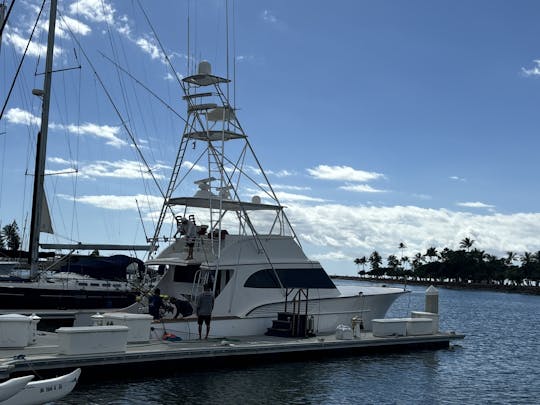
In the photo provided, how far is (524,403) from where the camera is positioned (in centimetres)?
1395

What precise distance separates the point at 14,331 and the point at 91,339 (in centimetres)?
175

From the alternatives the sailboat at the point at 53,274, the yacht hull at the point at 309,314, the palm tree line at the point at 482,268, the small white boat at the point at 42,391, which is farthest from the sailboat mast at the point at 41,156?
the palm tree line at the point at 482,268

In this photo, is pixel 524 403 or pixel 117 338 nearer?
pixel 117 338

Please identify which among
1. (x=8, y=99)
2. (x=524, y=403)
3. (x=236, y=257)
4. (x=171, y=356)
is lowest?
(x=524, y=403)

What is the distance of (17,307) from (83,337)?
11.6 m

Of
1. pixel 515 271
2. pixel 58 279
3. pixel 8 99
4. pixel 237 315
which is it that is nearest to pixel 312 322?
pixel 237 315

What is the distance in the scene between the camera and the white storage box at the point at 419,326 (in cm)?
1880

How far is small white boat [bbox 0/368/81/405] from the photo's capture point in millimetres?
9891

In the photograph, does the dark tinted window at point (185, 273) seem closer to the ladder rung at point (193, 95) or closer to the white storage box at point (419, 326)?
the ladder rung at point (193, 95)

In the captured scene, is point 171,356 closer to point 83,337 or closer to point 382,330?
point 83,337

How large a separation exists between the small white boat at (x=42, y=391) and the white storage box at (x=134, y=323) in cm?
359

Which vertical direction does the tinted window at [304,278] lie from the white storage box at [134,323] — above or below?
above

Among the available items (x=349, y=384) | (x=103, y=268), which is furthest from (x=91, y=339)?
(x=103, y=268)

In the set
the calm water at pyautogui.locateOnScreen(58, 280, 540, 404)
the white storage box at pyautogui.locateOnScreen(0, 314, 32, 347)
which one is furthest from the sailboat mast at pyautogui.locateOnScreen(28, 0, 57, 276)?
the calm water at pyautogui.locateOnScreen(58, 280, 540, 404)
